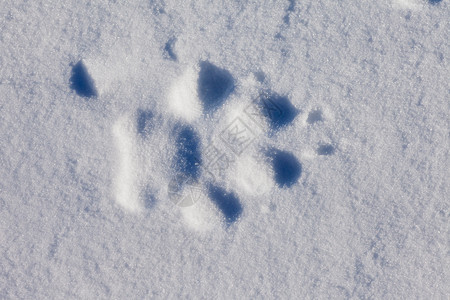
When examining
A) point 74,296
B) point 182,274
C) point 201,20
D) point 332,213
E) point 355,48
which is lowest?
point 74,296

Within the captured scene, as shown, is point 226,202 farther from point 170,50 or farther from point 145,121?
point 170,50

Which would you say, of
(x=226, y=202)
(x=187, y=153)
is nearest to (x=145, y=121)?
(x=187, y=153)

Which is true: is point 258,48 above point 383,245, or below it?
above

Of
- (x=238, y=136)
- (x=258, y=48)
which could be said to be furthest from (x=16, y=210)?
(x=258, y=48)

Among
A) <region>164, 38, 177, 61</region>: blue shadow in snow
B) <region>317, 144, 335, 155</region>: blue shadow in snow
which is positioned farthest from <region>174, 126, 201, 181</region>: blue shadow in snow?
<region>317, 144, 335, 155</region>: blue shadow in snow

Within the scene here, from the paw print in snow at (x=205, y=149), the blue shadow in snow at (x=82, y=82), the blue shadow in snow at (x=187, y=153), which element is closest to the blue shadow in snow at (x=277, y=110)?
the paw print in snow at (x=205, y=149)

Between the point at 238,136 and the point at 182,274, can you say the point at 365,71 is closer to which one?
A: the point at 238,136

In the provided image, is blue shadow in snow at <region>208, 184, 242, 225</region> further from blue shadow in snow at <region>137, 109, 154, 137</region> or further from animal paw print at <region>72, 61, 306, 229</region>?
blue shadow in snow at <region>137, 109, 154, 137</region>

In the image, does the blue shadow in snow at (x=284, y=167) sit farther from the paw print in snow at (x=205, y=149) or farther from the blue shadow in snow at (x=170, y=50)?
the blue shadow in snow at (x=170, y=50)
